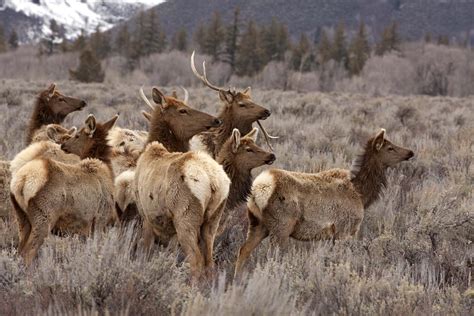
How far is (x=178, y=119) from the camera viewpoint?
7168 millimetres

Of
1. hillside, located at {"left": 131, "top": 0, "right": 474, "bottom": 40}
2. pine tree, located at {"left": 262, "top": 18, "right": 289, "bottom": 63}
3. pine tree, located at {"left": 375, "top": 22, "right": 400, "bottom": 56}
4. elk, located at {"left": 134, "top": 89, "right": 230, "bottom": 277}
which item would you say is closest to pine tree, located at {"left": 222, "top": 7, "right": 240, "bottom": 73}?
pine tree, located at {"left": 262, "top": 18, "right": 289, "bottom": 63}

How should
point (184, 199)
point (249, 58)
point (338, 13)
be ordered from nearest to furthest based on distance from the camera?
point (184, 199)
point (249, 58)
point (338, 13)

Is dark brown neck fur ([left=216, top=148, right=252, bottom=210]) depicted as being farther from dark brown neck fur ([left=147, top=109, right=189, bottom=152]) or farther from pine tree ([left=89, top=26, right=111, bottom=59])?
pine tree ([left=89, top=26, right=111, bottom=59])

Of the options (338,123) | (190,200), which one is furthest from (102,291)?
(338,123)

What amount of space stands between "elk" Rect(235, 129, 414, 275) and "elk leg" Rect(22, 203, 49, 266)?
177cm

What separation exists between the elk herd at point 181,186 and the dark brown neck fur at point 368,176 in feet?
0.05

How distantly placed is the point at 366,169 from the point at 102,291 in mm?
4728

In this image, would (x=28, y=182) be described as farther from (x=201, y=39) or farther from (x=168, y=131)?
(x=201, y=39)

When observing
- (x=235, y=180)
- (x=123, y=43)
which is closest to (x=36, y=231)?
(x=235, y=180)

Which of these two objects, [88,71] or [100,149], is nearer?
[100,149]

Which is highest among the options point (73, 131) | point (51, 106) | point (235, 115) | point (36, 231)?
point (235, 115)

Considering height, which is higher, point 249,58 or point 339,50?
point 339,50

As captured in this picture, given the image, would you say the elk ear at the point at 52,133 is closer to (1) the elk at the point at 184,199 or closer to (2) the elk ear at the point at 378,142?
(1) the elk at the point at 184,199

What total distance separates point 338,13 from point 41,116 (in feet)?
358
